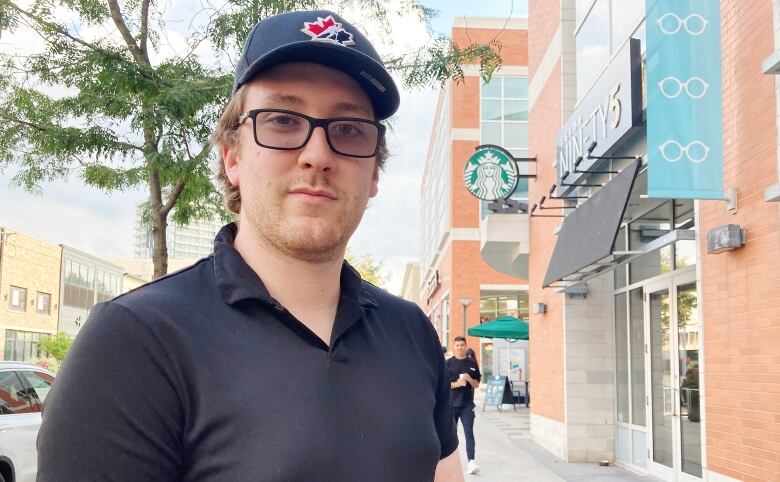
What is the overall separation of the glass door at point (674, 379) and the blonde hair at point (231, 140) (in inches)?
282

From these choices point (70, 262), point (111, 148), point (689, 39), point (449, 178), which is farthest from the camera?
point (70, 262)

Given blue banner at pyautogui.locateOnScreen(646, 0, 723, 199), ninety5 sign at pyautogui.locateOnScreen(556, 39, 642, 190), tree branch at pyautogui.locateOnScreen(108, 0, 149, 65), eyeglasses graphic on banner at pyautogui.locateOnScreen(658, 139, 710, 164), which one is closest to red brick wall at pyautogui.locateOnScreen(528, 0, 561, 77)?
ninety5 sign at pyautogui.locateOnScreen(556, 39, 642, 190)

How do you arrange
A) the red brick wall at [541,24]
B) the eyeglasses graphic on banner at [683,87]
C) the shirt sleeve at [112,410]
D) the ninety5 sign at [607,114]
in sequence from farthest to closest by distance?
1. the red brick wall at [541,24]
2. the ninety5 sign at [607,114]
3. the eyeglasses graphic on banner at [683,87]
4. the shirt sleeve at [112,410]

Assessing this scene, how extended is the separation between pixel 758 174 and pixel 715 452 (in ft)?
8.49

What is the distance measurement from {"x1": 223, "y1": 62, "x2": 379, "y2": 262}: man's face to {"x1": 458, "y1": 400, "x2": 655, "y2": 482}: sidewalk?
9.02 metres

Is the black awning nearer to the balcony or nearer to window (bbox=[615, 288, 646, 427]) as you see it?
window (bbox=[615, 288, 646, 427])

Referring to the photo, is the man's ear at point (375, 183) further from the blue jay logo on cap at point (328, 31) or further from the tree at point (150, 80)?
the tree at point (150, 80)

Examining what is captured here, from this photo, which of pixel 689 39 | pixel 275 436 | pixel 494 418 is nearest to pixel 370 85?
pixel 275 436

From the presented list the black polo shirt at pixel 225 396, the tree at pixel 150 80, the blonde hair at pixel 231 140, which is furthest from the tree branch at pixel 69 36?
the black polo shirt at pixel 225 396

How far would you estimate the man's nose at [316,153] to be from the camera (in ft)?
4.93

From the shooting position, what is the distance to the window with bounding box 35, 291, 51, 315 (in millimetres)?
44000

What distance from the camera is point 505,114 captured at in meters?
29.4

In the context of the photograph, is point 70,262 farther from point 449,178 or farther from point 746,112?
point 746,112

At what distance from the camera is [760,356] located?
596 cm
